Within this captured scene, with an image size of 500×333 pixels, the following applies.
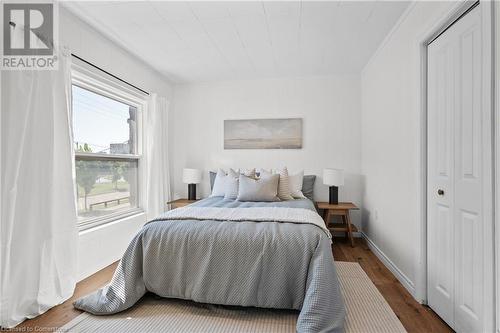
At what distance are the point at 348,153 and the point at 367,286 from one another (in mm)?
2088

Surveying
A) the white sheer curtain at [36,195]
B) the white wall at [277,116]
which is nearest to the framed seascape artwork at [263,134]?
the white wall at [277,116]

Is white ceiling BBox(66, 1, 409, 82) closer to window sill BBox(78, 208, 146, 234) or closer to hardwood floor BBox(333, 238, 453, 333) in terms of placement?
window sill BBox(78, 208, 146, 234)

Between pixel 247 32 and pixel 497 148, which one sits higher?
pixel 247 32

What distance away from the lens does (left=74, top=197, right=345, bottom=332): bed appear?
175 cm

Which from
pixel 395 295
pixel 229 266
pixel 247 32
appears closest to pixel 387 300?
pixel 395 295

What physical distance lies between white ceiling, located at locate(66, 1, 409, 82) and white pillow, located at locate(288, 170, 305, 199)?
155cm

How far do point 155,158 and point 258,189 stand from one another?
159cm

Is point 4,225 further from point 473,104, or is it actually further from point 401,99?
point 401,99

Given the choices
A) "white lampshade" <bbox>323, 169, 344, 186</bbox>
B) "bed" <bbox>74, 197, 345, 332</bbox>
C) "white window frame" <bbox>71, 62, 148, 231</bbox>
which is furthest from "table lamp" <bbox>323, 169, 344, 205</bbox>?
"white window frame" <bbox>71, 62, 148, 231</bbox>

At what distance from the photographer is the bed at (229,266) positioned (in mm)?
1752

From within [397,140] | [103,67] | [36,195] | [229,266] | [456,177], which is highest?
[103,67]

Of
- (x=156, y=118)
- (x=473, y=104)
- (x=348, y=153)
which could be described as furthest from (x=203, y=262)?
(x=348, y=153)

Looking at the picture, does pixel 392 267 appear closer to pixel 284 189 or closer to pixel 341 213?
pixel 341 213

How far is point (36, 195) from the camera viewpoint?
1.92 meters
